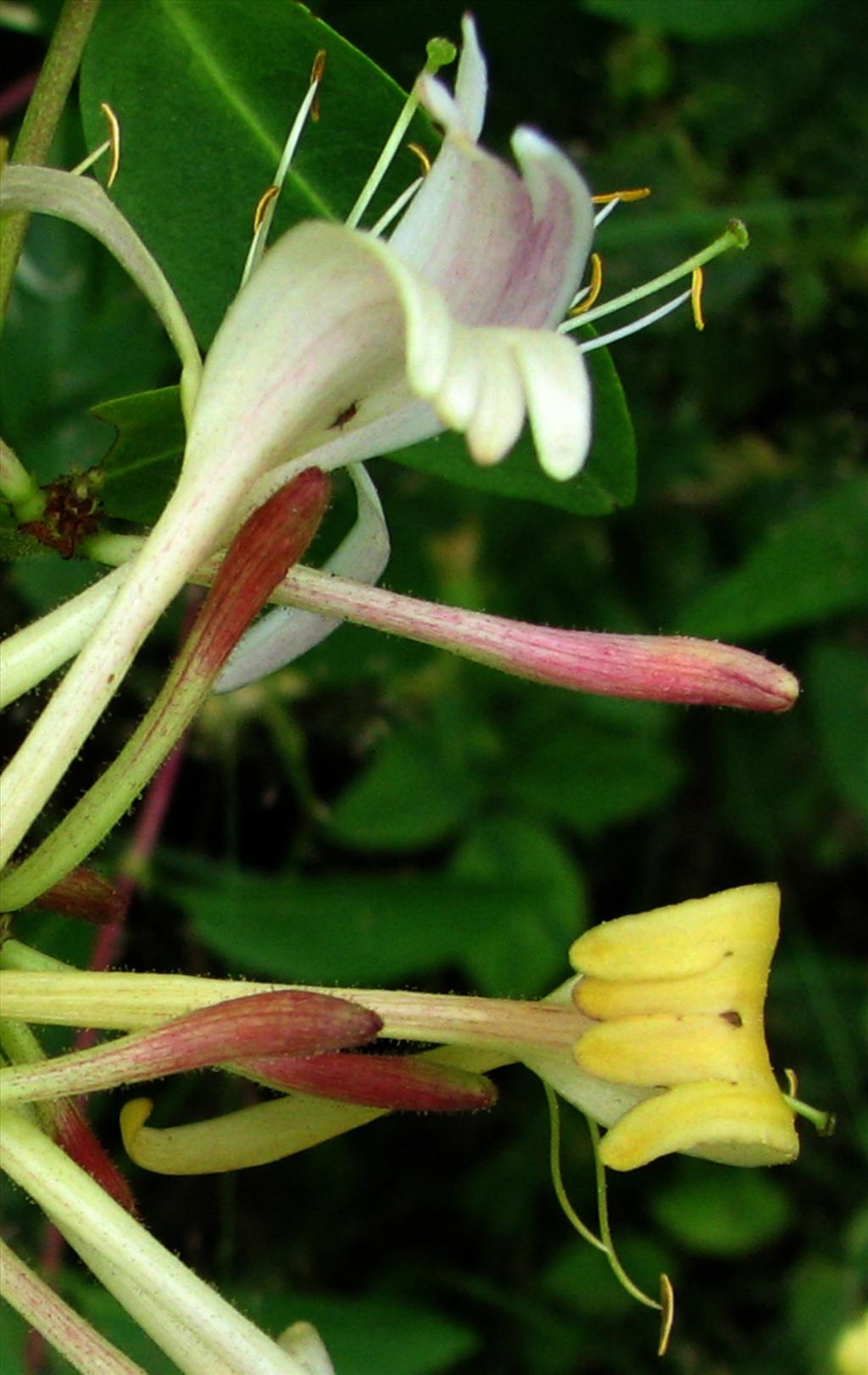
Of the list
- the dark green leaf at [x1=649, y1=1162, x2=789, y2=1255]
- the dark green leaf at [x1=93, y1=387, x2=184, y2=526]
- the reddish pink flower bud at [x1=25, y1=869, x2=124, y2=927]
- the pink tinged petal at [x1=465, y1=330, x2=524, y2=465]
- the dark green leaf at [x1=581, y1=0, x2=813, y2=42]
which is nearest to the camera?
the pink tinged petal at [x1=465, y1=330, x2=524, y2=465]

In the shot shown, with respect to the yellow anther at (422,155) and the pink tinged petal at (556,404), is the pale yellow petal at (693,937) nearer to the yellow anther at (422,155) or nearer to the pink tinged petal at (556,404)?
the pink tinged petal at (556,404)

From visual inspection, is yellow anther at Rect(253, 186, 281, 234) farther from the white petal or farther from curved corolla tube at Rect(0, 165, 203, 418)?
the white petal

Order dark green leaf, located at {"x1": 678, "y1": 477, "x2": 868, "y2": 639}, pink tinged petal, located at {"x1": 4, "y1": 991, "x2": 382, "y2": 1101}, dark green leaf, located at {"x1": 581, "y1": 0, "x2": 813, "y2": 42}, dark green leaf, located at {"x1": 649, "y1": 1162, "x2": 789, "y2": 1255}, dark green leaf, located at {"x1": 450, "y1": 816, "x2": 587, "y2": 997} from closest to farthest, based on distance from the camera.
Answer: pink tinged petal, located at {"x1": 4, "y1": 991, "x2": 382, "y2": 1101}, dark green leaf, located at {"x1": 581, "y1": 0, "x2": 813, "y2": 42}, dark green leaf, located at {"x1": 678, "y1": 477, "x2": 868, "y2": 639}, dark green leaf, located at {"x1": 450, "y1": 816, "x2": 587, "y2": 997}, dark green leaf, located at {"x1": 649, "y1": 1162, "x2": 789, "y2": 1255}

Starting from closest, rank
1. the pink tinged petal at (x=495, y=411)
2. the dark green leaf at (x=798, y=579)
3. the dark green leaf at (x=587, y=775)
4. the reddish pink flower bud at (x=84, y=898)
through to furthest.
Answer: the pink tinged petal at (x=495, y=411), the reddish pink flower bud at (x=84, y=898), the dark green leaf at (x=798, y=579), the dark green leaf at (x=587, y=775)

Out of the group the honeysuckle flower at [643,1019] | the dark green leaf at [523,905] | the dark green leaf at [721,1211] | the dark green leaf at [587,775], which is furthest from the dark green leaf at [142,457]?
the dark green leaf at [721,1211]

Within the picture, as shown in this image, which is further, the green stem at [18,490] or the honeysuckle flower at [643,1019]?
the green stem at [18,490]

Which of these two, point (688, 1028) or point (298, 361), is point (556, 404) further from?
point (688, 1028)

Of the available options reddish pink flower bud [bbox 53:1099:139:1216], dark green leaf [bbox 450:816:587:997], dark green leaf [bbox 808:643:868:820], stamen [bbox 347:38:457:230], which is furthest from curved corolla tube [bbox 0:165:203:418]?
dark green leaf [bbox 808:643:868:820]

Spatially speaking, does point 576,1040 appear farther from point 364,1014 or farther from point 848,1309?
point 848,1309
